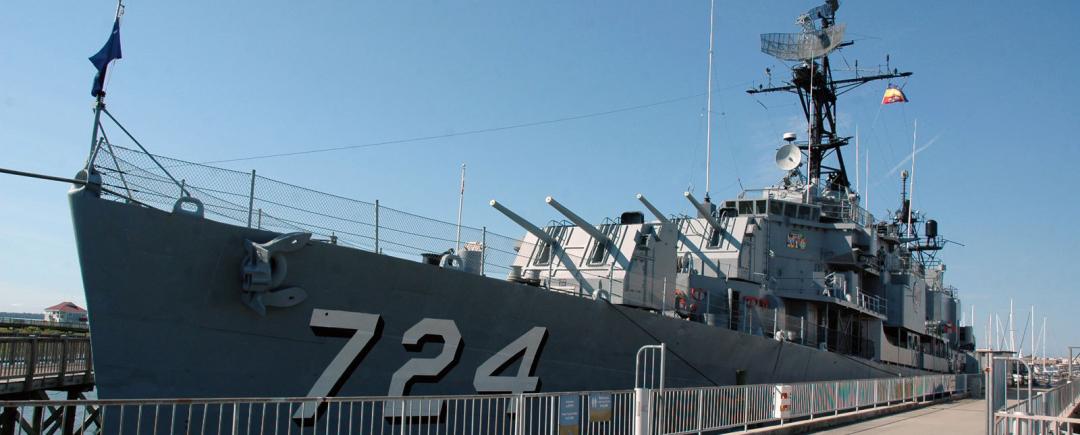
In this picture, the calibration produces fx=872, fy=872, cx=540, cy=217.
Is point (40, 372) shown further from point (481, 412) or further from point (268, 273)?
point (481, 412)

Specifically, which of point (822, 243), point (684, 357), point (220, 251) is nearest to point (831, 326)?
point (822, 243)

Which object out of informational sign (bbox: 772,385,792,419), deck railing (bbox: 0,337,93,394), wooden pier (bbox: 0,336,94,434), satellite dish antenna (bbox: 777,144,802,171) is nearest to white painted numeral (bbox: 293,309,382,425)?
wooden pier (bbox: 0,336,94,434)

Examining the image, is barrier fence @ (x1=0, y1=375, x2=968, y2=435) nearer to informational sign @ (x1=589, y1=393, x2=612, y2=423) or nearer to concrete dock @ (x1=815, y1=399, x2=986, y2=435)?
informational sign @ (x1=589, y1=393, x2=612, y2=423)

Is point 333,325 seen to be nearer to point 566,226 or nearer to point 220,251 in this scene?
point 220,251

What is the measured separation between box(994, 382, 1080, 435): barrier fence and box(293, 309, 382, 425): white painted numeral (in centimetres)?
633

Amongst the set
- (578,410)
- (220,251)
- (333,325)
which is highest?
(220,251)

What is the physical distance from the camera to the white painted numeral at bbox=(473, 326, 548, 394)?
424 inches

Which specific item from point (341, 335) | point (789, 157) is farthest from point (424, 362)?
point (789, 157)

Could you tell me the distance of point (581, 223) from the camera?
13.9m

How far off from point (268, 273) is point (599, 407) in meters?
3.72

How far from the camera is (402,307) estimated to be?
990cm

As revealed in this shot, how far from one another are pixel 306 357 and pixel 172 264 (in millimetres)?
1666

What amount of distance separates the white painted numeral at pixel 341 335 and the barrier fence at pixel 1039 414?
20.8ft

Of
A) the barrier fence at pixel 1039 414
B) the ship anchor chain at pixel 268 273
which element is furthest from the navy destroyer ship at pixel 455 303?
the barrier fence at pixel 1039 414
